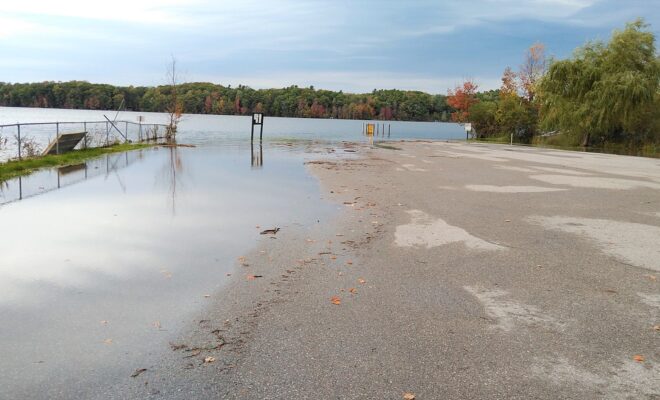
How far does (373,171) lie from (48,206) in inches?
468

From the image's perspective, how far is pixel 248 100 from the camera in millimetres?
162125

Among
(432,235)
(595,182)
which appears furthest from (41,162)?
(595,182)

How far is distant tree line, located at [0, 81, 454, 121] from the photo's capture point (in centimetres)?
13275

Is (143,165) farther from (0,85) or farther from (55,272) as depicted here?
(0,85)

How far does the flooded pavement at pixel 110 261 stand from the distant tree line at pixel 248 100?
118 m

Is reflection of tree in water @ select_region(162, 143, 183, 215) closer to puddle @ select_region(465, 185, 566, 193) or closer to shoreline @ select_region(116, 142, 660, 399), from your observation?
shoreline @ select_region(116, 142, 660, 399)

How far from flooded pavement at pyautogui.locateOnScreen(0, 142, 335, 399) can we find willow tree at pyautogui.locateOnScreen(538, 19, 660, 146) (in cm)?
3656

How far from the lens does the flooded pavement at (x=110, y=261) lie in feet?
13.7

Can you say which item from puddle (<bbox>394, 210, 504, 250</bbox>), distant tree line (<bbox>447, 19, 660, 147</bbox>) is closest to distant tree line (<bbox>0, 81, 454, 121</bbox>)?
distant tree line (<bbox>447, 19, 660, 147</bbox>)

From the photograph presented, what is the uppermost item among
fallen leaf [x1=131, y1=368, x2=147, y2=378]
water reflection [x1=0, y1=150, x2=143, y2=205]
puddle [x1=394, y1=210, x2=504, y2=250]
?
water reflection [x1=0, y1=150, x2=143, y2=205]

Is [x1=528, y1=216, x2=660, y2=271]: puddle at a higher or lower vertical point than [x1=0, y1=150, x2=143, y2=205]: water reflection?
lower

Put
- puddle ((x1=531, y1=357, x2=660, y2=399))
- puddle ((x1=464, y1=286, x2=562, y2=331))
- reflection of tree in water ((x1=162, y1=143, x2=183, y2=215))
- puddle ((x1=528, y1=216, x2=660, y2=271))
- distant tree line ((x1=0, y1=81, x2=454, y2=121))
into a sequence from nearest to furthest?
puddle ((x1=531, y1=357, x2=660, y2=399)) < puddle ((x1=464, y1=286, x2=562, y2=331)) < puddle ((x1=528, y1=216, x2=660, y2=271)) < reflection of tree in water ((x1=162, y1=143, x2=183, y2=215)) < distant tree line ((x1=0, y1=81, x2=454, y2=121))

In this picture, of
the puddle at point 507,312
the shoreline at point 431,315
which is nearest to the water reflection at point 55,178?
the shoreline at point 431,315

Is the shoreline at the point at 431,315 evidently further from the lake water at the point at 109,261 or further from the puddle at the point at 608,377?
the lake water at the point at 109,261
